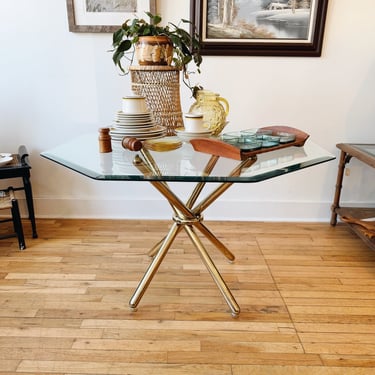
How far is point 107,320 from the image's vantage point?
165 centimetres

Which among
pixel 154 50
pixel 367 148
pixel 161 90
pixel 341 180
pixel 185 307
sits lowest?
pixel 185 307

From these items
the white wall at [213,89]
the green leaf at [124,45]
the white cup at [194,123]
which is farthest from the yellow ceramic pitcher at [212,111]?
the white wall at [213,89]

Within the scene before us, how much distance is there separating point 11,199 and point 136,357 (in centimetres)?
135

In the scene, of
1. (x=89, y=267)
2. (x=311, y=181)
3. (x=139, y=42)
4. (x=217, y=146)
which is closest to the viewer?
(x=217, y=146)

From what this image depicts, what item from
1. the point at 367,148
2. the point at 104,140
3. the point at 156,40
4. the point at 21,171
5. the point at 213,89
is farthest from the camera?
the point at 213,89

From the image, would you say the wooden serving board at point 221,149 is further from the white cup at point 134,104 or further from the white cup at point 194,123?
the white cup at point 134,104

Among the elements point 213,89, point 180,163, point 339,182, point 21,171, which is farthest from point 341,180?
point 21,171

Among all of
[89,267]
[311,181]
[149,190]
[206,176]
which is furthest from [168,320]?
[311,181]

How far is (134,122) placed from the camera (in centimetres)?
153

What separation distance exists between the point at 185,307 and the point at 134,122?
0.93 m

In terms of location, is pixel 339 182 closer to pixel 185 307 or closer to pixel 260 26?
pixel 260 26

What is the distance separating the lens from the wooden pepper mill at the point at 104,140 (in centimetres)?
147

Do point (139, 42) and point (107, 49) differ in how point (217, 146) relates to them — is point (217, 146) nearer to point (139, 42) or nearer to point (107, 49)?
point (139, 42)

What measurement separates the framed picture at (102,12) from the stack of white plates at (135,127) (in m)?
1.10
